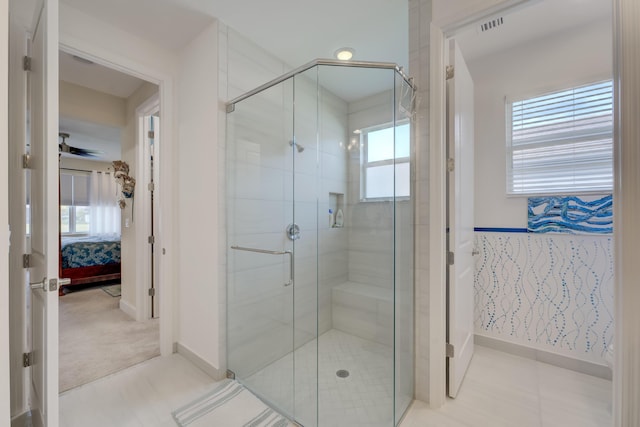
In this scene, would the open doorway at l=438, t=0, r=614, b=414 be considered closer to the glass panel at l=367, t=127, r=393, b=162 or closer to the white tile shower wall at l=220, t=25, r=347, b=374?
the glass panel at l=367, t=127, r=393, b=162

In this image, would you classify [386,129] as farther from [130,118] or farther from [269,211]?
[130,118]

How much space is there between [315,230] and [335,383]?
3.46 feet

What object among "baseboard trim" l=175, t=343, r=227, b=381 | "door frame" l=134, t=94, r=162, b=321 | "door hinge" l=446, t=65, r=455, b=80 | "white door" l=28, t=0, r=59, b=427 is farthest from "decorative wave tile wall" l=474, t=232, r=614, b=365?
"door frame" l=134, t=94, r=162, b=321

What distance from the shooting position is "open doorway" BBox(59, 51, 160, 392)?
2301 mm

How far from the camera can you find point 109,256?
180 inches

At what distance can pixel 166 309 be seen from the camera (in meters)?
2.25

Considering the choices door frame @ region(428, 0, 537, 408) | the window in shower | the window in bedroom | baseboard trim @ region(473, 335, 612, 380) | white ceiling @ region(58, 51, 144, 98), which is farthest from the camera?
the window in bedroom

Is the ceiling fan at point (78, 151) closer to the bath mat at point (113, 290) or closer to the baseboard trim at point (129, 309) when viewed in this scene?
the bath mat at point (113, 290)

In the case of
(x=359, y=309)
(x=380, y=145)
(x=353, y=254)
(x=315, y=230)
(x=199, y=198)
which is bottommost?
(x=359, y=309)

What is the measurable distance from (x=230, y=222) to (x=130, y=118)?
90.1 inches

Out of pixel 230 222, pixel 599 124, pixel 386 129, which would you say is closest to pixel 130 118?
pixel 230 222

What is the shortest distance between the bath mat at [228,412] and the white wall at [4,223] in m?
0.96

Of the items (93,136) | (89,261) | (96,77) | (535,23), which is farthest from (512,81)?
(89,261)

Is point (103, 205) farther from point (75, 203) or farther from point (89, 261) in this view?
point (89, 261)
